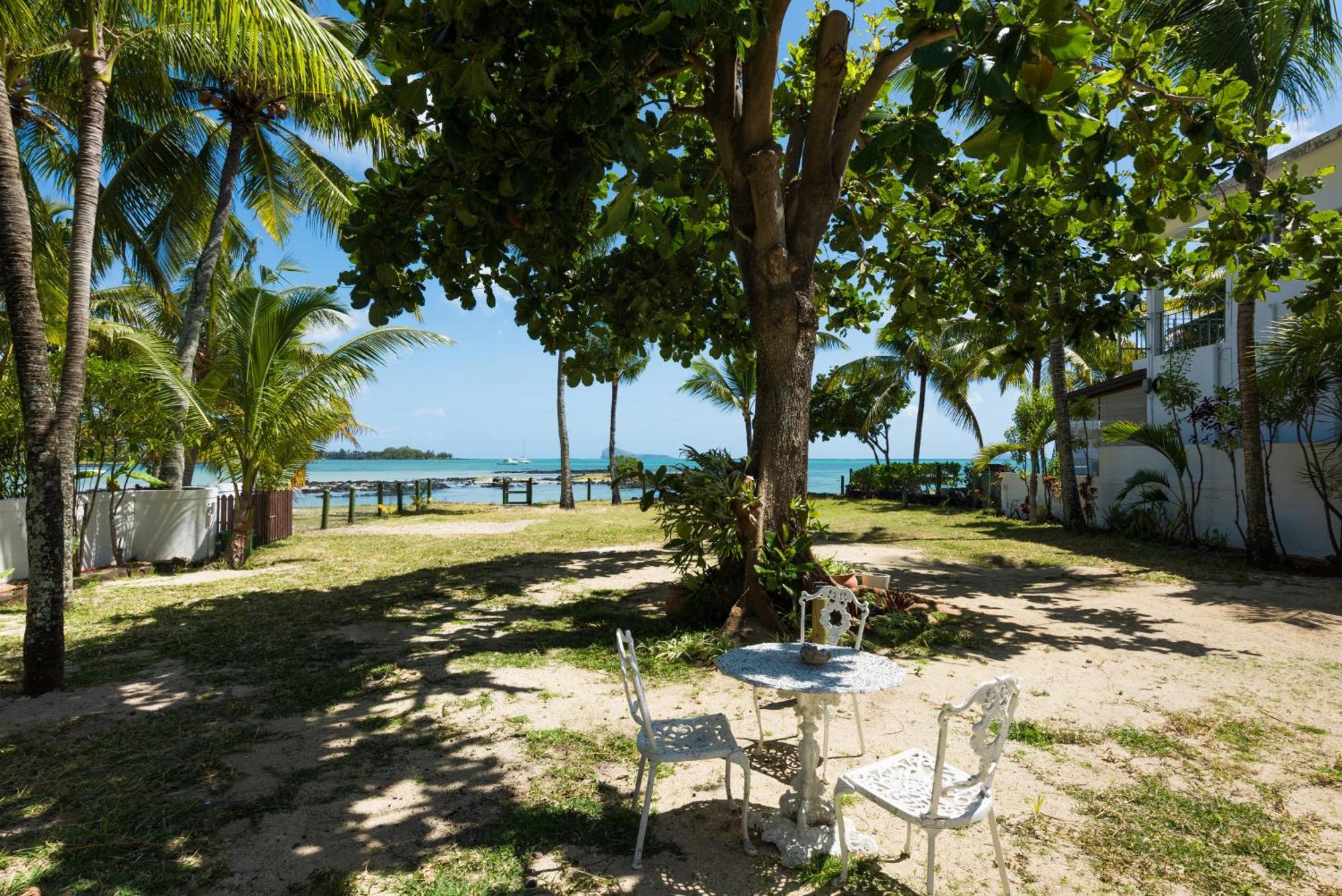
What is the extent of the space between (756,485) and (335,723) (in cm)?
424

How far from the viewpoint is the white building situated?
11.4m

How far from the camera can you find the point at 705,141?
8.84 m

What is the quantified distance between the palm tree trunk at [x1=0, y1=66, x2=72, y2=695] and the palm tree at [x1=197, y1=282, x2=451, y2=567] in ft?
19.9

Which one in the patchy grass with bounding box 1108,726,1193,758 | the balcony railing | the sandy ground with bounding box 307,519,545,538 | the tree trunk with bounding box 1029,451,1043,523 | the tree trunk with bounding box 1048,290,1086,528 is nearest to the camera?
the patchy grass with bounding box 1108,726,1193,758

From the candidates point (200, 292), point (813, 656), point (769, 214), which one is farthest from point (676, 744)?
point (200, 292)

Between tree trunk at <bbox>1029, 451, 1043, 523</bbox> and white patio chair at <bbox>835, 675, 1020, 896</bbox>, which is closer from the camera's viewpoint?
white patio chair at <bbox>835, 675, 1020, 896</bbox>

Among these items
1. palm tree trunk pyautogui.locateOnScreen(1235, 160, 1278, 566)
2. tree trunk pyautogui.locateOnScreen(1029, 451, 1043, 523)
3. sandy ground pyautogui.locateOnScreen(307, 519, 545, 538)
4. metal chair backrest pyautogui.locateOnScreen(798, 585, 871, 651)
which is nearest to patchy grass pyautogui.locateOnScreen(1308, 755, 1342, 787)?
metal chair backrest pyautogui.locateOnScreen(798, 585, 871, 651)

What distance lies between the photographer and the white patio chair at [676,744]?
3.04 meters

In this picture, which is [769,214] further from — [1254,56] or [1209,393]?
[1209,393]

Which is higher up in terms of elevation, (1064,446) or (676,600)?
(1064,446)

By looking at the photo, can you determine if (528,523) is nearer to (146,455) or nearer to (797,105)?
(146,455)

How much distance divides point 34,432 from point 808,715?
5793 millimetres

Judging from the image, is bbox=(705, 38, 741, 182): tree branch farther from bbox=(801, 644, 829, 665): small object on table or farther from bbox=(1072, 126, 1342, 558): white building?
bbox=(1072, 126, 1342, 558): white building

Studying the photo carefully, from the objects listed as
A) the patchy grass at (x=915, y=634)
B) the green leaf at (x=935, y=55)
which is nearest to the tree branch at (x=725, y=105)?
the green leaf at (x=935, y=55)
